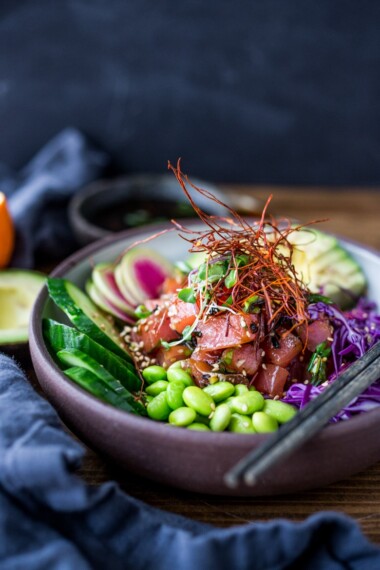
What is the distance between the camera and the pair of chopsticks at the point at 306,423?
1.41m

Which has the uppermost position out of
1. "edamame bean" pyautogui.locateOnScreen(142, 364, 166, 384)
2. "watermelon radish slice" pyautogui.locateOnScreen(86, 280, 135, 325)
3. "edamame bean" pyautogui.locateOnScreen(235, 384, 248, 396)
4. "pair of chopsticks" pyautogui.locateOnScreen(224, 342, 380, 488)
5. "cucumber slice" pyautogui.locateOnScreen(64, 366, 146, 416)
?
"pair of chopsticks" pyautogui.locateOnScreen(224, 342, 380, 488)

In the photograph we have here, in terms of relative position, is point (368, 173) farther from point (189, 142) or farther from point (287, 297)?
point (287, 297)

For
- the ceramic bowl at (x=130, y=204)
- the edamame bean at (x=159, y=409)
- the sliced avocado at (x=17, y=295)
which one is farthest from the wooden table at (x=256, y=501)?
the ceramic bowl at (x=130, y=204)

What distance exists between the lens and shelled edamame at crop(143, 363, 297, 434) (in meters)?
1.73

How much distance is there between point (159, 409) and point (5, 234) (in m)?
1.39

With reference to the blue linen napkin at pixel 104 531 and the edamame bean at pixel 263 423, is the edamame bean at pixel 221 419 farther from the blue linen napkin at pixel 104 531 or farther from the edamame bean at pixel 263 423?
the blue linen napkin at pixel 104 531

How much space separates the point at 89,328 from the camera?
2031 mm

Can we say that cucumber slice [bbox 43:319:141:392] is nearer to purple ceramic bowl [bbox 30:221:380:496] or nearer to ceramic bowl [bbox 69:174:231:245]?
purple ceramic bowl [bbox 30:221:380:496]

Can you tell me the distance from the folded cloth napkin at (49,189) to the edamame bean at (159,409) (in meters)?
1.41

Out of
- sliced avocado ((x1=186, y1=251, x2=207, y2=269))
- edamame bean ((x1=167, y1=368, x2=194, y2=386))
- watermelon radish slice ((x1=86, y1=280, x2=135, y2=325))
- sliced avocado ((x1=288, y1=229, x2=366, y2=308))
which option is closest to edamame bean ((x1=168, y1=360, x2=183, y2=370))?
edamame bean ((x1=167, y1=368, x2=194, y2=386))

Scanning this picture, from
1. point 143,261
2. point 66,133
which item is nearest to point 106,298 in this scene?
point 143,261

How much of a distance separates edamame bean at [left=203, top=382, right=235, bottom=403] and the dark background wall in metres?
2.50

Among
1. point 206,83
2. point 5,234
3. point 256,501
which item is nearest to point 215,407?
point 256,501

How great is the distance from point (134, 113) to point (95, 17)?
1.92ft
